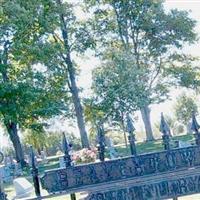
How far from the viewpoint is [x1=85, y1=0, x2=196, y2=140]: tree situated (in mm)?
37219

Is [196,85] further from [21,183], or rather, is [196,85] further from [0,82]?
[21,183]

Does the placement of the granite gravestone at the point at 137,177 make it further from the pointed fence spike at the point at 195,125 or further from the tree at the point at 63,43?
the tree at the point at 63,43

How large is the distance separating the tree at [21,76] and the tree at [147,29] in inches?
335

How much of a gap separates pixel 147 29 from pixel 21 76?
13.2 m

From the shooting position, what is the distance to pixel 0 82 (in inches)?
1062

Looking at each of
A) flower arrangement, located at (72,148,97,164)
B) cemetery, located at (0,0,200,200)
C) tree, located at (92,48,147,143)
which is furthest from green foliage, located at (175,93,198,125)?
flower arrangement, located at (72,148,97,164)

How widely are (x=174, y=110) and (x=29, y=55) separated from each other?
31288mm

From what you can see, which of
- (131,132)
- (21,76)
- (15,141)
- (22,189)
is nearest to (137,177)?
(131,132)

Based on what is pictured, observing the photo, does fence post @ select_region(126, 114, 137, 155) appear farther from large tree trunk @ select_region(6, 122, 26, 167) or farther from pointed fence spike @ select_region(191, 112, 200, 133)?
large tree trunk @ select_region(6, 122, 26, 167)

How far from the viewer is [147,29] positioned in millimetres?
37750

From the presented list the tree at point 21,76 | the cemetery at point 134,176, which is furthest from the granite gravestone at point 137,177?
the tree at point 21,76

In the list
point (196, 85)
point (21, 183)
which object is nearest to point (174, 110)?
point (196, 85)

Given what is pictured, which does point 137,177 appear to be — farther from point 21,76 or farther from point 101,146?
point 21,76

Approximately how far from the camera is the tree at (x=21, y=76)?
26931 millimetres
